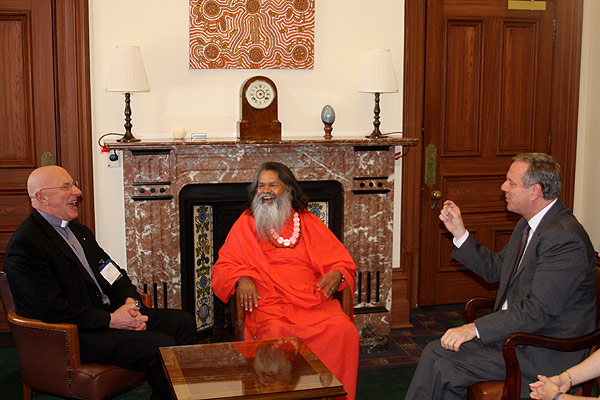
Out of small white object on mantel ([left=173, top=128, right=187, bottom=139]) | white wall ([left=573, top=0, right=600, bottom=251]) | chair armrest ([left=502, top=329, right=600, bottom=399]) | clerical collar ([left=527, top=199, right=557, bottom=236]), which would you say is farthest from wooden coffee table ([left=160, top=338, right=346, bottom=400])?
white wall ([left=573, top=0, right=600, bottom=251])

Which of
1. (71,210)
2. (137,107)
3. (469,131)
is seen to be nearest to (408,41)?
(469,131)

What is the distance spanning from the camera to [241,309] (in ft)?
12.4

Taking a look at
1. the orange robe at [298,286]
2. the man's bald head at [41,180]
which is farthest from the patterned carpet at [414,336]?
the man's bald head at [41,180]

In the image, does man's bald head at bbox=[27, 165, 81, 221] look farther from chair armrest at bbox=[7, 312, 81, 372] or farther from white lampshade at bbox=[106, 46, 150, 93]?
white lampshade at bbox=[106, 46, 150, 93]

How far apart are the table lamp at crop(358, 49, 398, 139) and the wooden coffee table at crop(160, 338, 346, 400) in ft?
6.95

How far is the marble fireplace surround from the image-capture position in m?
4.54

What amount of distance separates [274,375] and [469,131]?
3.29 m

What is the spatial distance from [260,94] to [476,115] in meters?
1.92

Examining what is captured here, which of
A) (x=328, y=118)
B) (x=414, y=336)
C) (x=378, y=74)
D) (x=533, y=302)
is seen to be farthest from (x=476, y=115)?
(x=533, y=302)

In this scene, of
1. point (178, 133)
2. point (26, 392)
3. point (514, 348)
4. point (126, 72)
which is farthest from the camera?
point (178, 133)

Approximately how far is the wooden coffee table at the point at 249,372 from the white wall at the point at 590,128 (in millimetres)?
3393

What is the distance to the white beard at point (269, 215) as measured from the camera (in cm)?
411

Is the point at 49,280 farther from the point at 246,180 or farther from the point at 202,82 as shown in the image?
the point at 202,82

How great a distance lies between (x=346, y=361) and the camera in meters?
3.68
